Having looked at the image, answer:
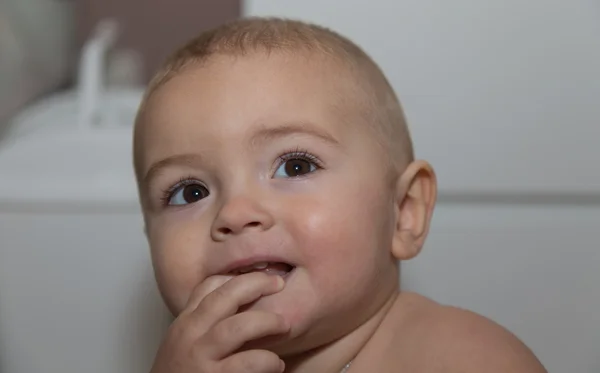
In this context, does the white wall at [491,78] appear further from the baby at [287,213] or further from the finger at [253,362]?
the finger at [253,362]

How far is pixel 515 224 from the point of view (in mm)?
992

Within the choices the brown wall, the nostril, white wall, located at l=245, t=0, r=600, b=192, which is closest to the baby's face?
the nostril

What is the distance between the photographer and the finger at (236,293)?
586mm

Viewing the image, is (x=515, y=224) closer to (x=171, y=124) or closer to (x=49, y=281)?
(x=171, y=124)

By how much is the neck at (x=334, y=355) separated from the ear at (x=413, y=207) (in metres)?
0.07

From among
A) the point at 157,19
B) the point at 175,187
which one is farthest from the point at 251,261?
the point at 157,19

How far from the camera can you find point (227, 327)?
1.93 ft

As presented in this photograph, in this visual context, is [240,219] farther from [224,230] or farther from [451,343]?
[451,343]

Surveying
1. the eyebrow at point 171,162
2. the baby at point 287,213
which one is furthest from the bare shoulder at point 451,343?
the eyebrow at point 171,162

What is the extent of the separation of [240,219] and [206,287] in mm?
68

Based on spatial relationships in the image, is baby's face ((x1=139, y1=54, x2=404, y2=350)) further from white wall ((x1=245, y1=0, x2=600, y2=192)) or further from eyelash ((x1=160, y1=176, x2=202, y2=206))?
white wall ((x1=245, y1=0, x2=600, y2=192))

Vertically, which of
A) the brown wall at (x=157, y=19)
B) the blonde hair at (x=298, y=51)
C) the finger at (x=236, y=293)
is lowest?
the finger at (x=236, y=293)

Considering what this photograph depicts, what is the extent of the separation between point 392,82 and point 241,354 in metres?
0.48

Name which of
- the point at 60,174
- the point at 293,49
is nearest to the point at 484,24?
the point at 293,49
